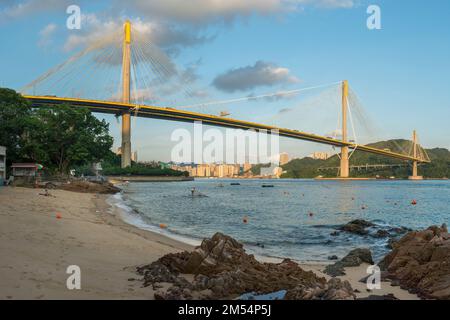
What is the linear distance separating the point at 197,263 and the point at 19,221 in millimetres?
5932

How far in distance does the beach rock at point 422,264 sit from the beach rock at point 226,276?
4.65 ft

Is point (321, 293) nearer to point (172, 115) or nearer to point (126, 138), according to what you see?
point (172, 115)

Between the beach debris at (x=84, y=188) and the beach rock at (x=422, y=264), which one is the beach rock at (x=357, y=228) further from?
the beach debris at (x=84, y=188)

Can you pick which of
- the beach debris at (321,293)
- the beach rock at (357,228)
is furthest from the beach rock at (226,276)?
the beach rock at (357,228)

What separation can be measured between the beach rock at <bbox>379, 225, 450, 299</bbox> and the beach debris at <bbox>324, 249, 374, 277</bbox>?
417 mm

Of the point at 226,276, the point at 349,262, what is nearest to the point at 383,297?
the point at 226,276

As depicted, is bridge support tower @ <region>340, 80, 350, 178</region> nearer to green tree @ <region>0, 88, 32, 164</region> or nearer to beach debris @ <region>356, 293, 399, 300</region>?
green tree @ <region>0, 88, 32, 164</region>

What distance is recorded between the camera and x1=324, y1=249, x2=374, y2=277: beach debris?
7.25 metres

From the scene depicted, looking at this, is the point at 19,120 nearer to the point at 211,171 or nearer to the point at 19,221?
the point at 19,221

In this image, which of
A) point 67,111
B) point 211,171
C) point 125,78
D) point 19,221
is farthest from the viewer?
point 211,171

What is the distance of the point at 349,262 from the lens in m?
7.91

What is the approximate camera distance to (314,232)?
47.0ft

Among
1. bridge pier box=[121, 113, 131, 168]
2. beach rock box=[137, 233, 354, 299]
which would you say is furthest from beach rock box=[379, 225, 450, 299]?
bridge pier box=[121, 113, 131, 168]
